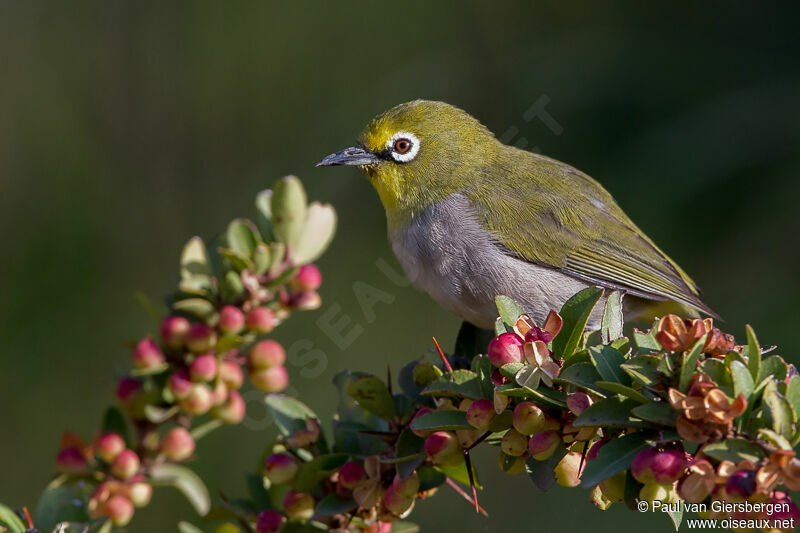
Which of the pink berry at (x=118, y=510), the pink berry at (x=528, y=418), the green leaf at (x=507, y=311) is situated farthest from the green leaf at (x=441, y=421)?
the pink berry at (x=118, y=510)

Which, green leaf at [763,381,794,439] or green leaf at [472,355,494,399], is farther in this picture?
green leaf at [472,355,494,399]

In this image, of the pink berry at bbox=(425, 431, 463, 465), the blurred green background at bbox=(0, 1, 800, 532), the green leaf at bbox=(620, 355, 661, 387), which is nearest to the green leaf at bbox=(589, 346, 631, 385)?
the green leaf at bbox=(620, 355, 661, 387)

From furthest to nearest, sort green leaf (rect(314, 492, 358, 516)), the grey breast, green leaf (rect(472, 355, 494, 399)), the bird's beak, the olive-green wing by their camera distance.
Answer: the bird's beak, the olive-green wing, the grey breast, green leaf (rect(314, 492, 358, 516)), green leaf (rect(472, 355, 494, 399))

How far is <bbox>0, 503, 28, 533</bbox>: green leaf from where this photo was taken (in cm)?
237

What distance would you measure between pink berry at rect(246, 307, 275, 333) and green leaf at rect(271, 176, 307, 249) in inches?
10.1

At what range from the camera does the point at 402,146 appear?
4477 mm

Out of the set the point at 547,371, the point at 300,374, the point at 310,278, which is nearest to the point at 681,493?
the point at 547,371

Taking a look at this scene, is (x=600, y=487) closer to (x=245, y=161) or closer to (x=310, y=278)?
(x=310, y=278)

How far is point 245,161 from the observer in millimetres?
6816

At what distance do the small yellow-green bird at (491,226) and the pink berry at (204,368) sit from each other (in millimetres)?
1619

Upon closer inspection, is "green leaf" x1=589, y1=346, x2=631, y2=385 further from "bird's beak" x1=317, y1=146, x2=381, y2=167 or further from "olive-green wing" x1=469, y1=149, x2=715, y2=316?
"bird's beak" x1=317, y1=146, x2=381, y2=167

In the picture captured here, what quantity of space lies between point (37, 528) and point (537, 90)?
4.82 m

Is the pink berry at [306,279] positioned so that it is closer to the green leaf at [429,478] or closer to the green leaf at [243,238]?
the green leaf at [243,238]

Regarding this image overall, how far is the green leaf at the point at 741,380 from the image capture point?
1.84 metres
